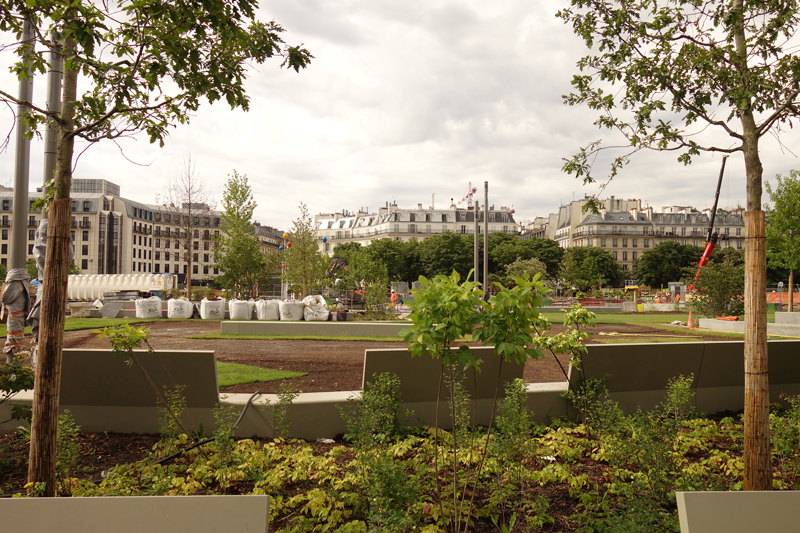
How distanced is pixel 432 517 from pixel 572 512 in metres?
1.26


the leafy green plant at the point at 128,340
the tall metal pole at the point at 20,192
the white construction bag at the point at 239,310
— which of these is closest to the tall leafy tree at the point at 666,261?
the white construction bag at the point at 239,310

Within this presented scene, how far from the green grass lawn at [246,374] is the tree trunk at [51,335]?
14.1 feet

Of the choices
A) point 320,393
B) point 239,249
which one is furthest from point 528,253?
point 320,393

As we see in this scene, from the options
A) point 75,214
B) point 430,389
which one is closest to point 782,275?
point 430,389

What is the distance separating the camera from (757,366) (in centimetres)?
406

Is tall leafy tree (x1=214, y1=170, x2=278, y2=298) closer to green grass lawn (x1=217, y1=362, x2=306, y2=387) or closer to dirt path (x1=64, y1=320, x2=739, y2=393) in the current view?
dirt path (x1=64, y1=320, x2=739, y2=393)

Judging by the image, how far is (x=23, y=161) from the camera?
738 centimetres

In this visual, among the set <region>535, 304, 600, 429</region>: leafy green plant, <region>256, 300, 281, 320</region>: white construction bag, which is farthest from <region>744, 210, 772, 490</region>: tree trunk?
<region>256, 300, 281, 320</region>: white construction bag

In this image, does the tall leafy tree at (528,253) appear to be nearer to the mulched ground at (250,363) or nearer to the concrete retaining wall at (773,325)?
the concrete retaining wall at (773,325)

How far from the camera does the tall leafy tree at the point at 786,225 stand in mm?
25906

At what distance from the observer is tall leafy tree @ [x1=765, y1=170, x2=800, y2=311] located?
25906 millimetres

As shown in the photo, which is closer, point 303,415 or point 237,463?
point 237,463

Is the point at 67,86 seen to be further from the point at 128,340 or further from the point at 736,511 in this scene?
the point at 736,511

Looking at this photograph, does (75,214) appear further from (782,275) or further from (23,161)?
(782,275)
